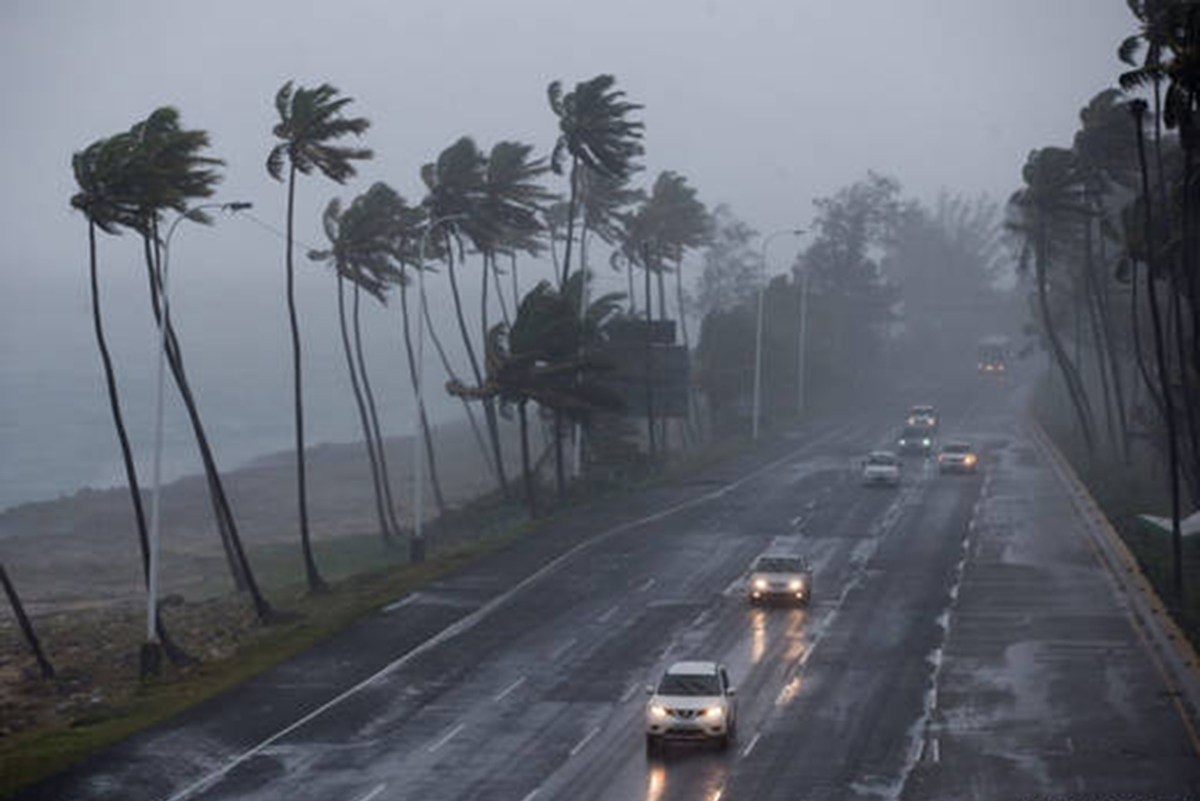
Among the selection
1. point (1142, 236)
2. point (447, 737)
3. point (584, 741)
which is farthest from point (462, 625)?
point (1142, 236)

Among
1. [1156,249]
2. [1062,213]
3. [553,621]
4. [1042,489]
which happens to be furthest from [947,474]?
[553,621]

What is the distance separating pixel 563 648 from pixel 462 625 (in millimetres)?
4476

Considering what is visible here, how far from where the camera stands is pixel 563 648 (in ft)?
131

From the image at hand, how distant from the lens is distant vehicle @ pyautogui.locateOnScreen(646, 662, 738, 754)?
94.7ft

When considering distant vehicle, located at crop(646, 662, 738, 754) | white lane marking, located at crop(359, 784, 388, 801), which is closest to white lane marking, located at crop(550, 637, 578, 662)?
distant vehicle, located at crop(646, 662, 738, 754)

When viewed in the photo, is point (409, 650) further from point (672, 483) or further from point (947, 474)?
point (947, 474)

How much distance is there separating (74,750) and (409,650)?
10.9 metres

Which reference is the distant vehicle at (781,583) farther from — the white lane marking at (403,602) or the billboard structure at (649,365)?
the billboard structure at (649,365)

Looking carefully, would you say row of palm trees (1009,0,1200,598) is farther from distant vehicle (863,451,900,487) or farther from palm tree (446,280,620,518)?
palm tree (446,280,620,518)

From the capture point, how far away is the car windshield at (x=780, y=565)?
46031 millimetres

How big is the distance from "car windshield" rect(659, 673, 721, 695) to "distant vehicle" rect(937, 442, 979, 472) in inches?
2203

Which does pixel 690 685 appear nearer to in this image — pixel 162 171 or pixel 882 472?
pixel 162 171

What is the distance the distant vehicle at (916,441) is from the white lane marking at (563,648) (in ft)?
189

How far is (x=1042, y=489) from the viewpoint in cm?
7456
